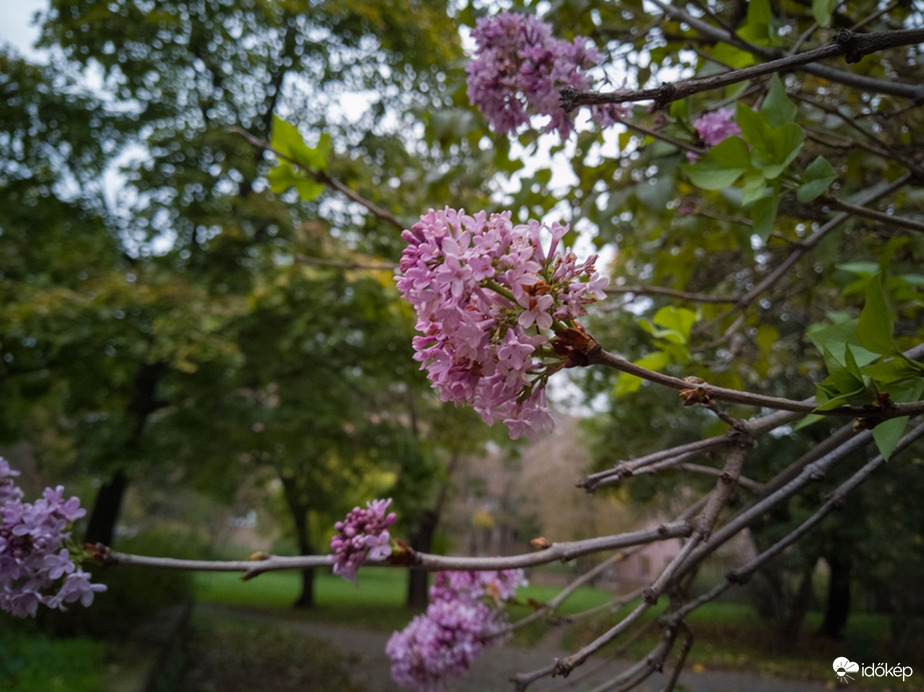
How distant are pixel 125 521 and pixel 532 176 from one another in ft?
104

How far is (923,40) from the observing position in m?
0.68

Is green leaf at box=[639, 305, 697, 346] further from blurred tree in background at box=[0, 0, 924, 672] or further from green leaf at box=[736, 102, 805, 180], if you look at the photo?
blurred tree in background at box=[0, 0, 924, 672]

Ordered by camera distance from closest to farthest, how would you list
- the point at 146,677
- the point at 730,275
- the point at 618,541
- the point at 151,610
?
1. the point at 618,541
2. the point at 730,275
3. the point at 146,677
4. the point at 151,610

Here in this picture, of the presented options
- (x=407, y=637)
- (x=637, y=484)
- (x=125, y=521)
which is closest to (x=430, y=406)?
(x=637, y=484)

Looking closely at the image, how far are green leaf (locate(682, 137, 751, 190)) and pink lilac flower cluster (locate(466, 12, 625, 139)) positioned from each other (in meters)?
0.23

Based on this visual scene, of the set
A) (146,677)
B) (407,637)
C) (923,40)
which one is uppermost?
(923,40)

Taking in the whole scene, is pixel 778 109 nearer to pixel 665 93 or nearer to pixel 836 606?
pixel 665 93

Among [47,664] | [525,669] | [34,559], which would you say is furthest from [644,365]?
[525,669]

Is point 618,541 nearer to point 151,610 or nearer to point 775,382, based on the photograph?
point 775,382

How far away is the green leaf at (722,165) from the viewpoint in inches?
38.9

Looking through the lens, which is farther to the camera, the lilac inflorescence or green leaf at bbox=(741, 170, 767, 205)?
the lilac inflorescence

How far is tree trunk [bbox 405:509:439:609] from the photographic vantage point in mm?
11812

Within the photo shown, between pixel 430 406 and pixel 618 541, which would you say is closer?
pixel 618 541

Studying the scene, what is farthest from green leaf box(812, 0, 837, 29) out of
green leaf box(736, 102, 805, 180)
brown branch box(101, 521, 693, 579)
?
brown branch box(101, 521, 693, 579)
